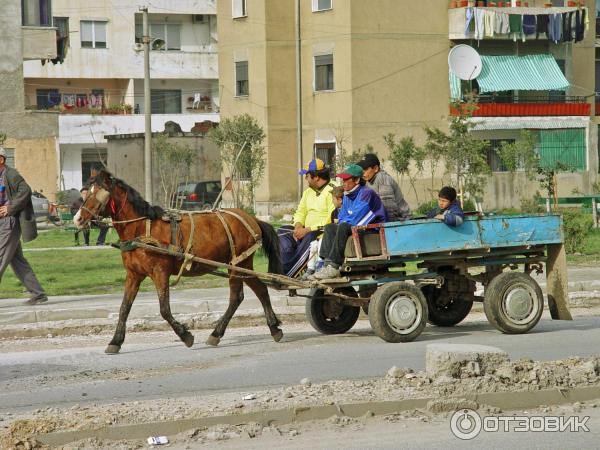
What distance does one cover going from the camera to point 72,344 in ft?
43.2

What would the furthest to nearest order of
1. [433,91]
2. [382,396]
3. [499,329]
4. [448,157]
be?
[433,91] → [448,157] → [499,329] → [382,396]

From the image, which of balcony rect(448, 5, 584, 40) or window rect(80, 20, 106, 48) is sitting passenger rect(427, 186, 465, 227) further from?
window rect(80, 20, 106, 48)

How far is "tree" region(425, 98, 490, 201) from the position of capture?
1563 inches

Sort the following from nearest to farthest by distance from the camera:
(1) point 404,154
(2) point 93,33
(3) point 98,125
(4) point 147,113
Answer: (4) point 147,113, (1) point 404,154, (3) point 98,125, (2) point 93,33

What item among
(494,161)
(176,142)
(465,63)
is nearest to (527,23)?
(465,63)

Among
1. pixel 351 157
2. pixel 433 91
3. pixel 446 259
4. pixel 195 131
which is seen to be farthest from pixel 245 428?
pixel 195 131

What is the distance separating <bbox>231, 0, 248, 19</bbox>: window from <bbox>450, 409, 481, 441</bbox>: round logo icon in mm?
40779

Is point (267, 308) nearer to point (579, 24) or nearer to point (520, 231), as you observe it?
point (520, 231)

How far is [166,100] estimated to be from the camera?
65.6 meters

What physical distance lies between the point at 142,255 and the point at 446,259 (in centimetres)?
322

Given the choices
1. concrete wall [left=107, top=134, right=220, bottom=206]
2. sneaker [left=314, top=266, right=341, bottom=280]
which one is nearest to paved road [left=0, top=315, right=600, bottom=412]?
sneaker [left=314, top=266, right=341, bottom=280]

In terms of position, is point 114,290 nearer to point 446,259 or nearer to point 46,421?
point 446,259

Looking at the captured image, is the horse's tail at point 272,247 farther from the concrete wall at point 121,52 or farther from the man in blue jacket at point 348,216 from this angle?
the concrete wall at point 121,52

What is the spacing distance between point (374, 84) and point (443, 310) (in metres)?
32.2
